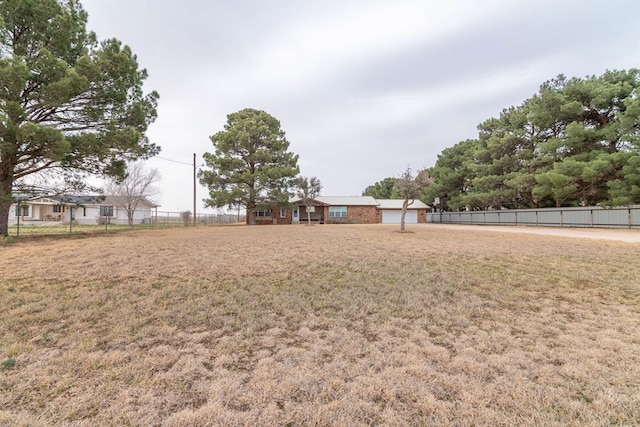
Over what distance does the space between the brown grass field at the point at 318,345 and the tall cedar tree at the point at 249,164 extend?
19.8 metres

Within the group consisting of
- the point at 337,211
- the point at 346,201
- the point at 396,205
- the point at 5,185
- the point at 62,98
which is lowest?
the point at 337,211

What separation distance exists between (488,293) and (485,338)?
1.88 m

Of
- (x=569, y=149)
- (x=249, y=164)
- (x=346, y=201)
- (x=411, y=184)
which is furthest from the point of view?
(x=346, y=201)

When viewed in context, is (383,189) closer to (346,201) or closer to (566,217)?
(346,201)

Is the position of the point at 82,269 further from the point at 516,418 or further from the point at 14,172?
the point at 14,172

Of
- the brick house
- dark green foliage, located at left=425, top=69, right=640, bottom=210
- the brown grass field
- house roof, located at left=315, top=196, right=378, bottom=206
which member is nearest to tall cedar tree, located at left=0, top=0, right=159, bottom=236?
the brown grass field

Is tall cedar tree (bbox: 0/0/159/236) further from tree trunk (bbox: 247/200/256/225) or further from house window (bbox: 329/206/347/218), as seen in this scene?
house window (bbox: 329/206/347/218)

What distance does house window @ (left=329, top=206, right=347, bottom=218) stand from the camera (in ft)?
111

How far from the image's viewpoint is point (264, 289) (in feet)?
16.6

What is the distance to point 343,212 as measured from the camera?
34.0m

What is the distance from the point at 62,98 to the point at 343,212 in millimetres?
27084

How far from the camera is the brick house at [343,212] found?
31703 mm

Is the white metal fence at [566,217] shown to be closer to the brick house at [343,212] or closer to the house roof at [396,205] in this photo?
the house roof at [396,205]

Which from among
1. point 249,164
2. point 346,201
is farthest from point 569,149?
point 249,164
